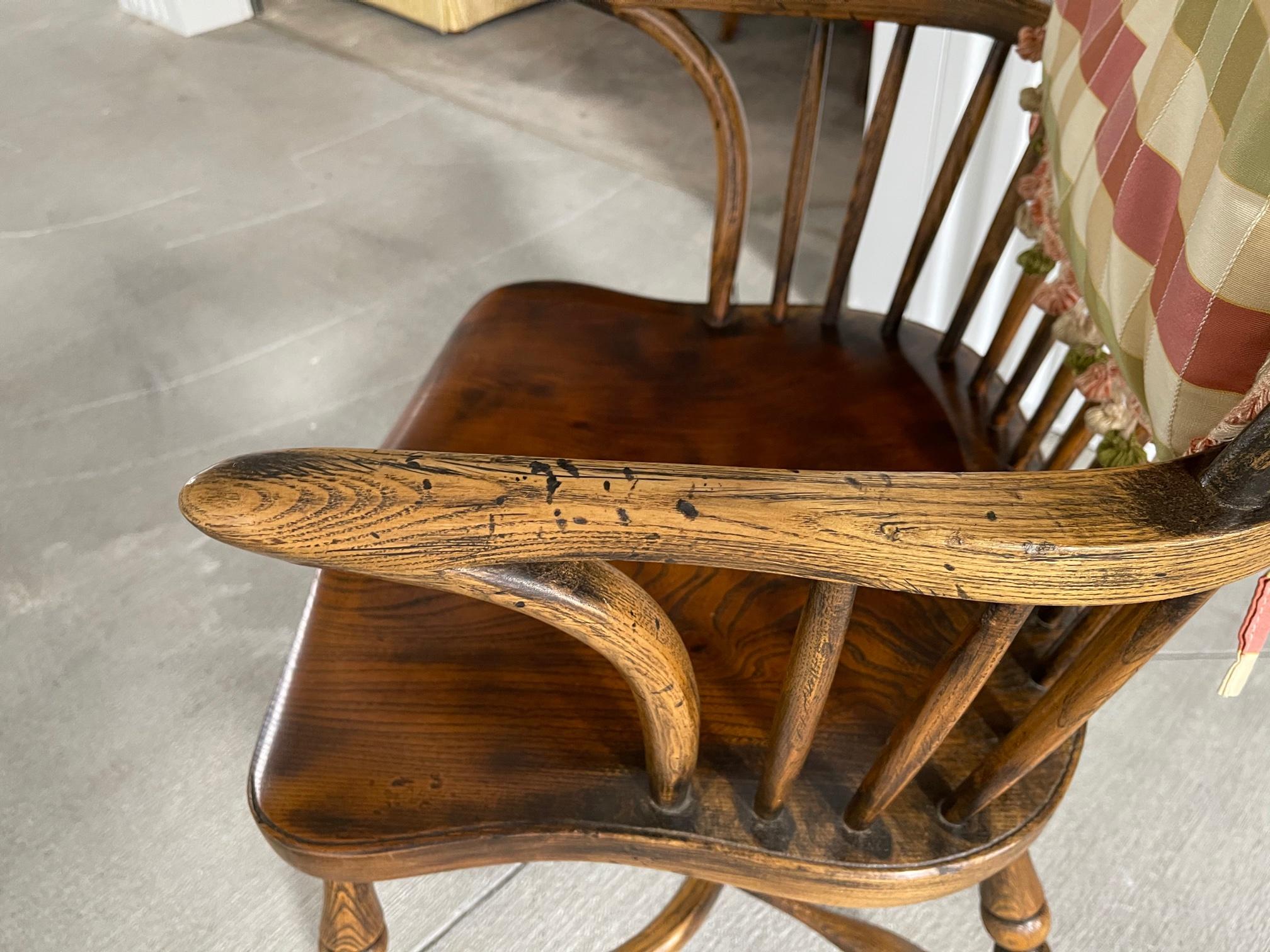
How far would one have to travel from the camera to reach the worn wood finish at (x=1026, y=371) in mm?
651

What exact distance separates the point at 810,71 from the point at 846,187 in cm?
121

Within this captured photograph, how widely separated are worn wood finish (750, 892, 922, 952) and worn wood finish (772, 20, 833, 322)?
0.50m

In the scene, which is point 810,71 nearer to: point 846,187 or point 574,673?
point 574,673

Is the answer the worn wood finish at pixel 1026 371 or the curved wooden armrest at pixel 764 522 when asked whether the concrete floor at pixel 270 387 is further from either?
the curved wooden armrest at pixel 764 522

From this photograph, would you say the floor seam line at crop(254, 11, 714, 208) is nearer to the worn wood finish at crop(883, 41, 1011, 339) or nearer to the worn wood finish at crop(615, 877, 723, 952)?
the worn wood finish at crop(883, 41, 1011, 339)

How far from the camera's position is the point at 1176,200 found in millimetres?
424

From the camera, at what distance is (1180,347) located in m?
0.39

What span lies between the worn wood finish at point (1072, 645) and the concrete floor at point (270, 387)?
459 millimetres

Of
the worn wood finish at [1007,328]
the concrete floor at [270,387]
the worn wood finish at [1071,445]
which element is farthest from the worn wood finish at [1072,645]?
the concrete floor at [270,387]

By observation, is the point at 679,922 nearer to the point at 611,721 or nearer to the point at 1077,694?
the point at 611,721

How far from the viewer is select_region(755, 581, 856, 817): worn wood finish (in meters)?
0.38

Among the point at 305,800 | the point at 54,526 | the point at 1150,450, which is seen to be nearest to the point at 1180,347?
the point at 305,800

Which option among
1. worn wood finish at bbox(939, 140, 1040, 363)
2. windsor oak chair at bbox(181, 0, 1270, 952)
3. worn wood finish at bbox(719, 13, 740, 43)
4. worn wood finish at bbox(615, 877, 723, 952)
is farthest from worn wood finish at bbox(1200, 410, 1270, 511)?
worn wood finish at bbox(719, 13, 740, 43)

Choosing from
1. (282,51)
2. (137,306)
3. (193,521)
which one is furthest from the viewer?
(282,51)
